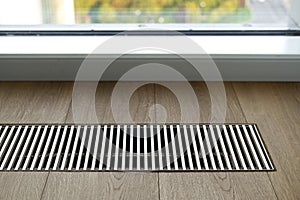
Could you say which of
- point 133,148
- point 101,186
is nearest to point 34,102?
point 133,148

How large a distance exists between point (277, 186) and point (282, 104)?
0.49 meters

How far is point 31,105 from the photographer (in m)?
1.82

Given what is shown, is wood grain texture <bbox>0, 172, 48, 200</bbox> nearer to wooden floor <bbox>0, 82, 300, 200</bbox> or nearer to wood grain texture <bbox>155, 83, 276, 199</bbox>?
wooden floor <bbox>0, 82, 300, 200</bbox>

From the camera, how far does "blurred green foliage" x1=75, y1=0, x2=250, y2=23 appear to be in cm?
210

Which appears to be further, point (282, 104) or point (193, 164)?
point (282, 104)

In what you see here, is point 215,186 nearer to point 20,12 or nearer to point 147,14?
point 147,14

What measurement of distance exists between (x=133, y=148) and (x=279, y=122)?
474mm

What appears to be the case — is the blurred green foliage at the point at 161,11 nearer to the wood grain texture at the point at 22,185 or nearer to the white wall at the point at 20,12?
the white wall at the point at 20,12

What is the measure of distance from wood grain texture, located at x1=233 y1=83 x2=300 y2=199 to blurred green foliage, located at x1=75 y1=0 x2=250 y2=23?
0.32 metres

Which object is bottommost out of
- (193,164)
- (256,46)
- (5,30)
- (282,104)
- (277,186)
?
(277,186)

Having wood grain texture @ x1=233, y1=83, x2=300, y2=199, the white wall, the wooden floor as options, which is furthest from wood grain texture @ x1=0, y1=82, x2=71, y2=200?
wood grain texture @ x1=233, y1=83, x2=300, y2=199

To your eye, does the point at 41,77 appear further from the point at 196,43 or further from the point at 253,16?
the point at 253,16

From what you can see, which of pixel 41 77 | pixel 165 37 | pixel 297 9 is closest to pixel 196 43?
pixel 165 37

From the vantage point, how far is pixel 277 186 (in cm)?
141
